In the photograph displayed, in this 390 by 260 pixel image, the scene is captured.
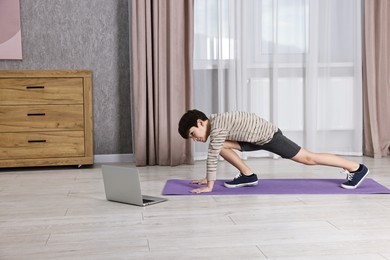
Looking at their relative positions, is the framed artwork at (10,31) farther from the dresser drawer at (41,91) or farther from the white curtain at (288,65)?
the white curtain at (288,65)

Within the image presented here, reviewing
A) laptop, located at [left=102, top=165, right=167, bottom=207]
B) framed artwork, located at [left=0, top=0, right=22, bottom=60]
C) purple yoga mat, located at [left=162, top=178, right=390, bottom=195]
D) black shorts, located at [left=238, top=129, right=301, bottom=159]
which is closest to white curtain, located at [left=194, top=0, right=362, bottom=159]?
purple yoga mat, located at [left=162, top=178, right=390, bottom=195]

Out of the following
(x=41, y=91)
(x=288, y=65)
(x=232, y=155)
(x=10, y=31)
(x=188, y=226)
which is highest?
(x=10, y=31)

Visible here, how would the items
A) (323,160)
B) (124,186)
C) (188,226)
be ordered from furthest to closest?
(323,160) < (124,186) < (188,226)

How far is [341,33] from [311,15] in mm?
306

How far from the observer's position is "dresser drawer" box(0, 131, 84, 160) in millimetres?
4086

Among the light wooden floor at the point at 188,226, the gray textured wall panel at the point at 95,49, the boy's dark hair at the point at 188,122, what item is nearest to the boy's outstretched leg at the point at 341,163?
the light wooden floor at the point at 188,226

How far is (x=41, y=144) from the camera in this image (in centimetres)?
412

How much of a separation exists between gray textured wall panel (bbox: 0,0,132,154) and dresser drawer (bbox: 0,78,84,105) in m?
0.37

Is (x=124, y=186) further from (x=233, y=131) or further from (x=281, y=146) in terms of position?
(x=281, y=146)

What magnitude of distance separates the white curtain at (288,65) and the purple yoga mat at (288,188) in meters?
1.14

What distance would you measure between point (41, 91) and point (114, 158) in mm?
858

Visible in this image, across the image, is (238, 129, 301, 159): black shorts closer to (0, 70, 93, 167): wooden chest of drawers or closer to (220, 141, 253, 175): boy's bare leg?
(220, 141, 253, 175): boy's bare leg

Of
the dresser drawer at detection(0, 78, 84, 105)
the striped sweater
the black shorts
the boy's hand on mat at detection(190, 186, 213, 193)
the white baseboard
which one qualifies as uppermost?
the dresser drawer at detection(0, 78, 84, 105)

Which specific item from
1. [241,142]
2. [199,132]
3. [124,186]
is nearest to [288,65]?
[241,142]
